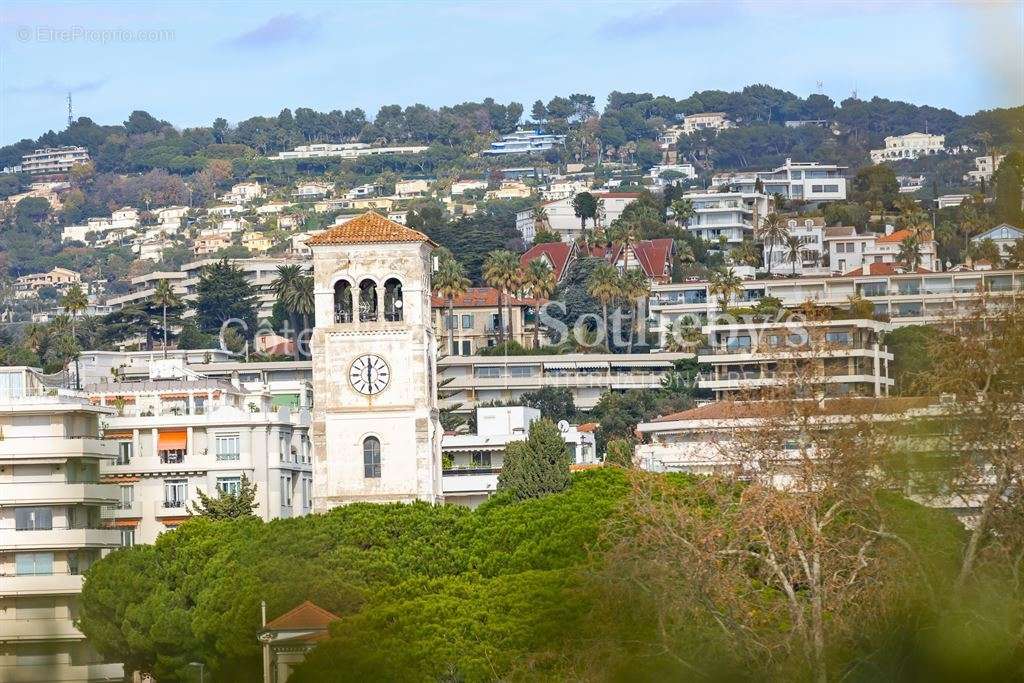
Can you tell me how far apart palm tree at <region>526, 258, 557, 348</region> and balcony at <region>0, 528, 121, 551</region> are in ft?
317

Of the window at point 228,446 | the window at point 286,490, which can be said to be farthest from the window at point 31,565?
the window at point 286,490

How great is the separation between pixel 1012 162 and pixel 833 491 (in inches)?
750

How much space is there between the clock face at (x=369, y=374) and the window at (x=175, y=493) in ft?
54.4

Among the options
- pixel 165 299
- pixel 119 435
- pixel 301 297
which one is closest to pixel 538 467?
pixel 119 435

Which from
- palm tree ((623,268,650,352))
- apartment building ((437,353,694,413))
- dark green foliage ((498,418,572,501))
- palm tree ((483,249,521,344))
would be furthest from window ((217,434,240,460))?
→ palm tree ((623,268,650,352))

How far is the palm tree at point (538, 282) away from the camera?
17575cm

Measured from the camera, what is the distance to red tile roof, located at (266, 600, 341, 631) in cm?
4851

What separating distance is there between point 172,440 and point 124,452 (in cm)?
246

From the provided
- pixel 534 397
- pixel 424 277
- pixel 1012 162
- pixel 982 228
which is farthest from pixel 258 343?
pixel 1012 162

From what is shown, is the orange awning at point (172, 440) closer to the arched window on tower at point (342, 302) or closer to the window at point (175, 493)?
the window at point (175, 493)

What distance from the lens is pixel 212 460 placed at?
306 ft

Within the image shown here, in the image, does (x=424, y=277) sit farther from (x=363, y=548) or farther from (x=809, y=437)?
(x=809, y=437)

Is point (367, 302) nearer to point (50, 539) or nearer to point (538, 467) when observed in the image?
point (538, 467)

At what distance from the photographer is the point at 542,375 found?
168 m
